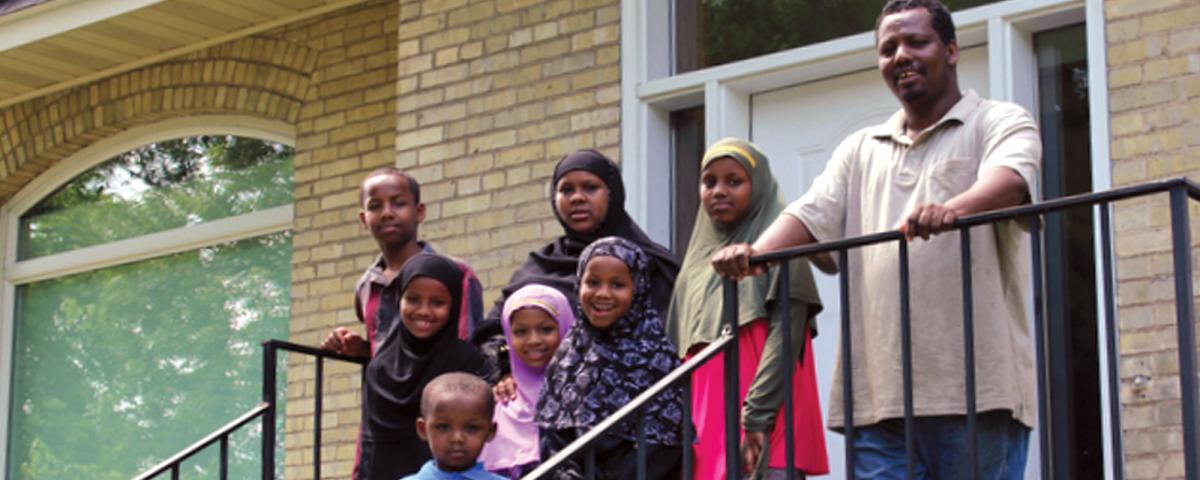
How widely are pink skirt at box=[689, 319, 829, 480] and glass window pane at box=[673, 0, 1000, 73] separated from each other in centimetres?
197

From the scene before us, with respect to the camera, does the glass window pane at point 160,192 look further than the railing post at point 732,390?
Yes

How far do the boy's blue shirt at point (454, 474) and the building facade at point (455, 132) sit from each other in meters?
1.55

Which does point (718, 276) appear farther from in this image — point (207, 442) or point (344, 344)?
point (207, 442)

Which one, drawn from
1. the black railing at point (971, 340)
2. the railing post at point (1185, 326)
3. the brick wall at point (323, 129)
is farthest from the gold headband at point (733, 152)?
the brick wall at point (323, 129)

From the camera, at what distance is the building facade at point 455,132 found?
617 cm

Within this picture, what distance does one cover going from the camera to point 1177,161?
6020 mm

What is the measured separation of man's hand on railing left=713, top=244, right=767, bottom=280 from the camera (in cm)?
504

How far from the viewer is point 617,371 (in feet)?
18.4

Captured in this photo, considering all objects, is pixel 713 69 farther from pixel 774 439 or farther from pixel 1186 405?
pixel 1186 405

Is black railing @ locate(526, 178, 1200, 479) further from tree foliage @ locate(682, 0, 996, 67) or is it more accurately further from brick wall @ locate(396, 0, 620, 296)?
brick wall @ locate(396, 0, 620, 296)

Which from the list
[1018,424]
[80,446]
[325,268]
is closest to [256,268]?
[325,268]

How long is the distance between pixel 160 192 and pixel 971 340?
22.8ft

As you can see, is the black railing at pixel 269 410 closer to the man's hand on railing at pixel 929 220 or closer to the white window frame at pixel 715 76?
the white window frame at pixel 715 76

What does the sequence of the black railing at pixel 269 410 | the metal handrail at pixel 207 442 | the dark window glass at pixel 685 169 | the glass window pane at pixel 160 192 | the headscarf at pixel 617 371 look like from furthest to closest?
the glass window pane at pixel 160 192, the dark window glass at pixel 685 169, the metal handrail at pixel 207 442, the black railing at pixel 269 410, the headscarf at pixel 617 371
